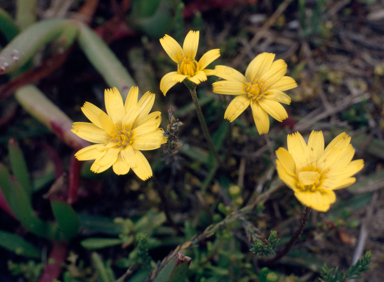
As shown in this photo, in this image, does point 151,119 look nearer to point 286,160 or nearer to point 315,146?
point 286,160

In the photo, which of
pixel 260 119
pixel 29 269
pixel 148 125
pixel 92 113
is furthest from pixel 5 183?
pixel 260 119

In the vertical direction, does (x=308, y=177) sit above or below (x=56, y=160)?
below

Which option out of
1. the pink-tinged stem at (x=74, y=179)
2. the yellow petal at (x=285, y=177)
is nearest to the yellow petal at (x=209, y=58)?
the yellow petal at (x=285, y=177)

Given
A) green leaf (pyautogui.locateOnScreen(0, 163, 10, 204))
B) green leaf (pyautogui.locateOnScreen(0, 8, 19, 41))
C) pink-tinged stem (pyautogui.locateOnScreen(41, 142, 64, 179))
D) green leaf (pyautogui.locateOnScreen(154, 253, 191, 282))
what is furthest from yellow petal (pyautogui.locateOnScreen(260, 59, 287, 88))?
green leaf (pyautogui.locateOnScreen(0, 8, 19, 41))

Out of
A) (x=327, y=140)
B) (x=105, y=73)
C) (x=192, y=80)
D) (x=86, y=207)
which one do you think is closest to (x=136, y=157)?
Result: (x=192, y=80)

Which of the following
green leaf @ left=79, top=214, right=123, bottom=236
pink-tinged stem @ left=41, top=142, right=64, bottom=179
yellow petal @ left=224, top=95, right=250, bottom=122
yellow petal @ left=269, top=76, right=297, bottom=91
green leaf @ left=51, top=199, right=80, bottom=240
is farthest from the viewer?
pink-tinged stem @ left=41, top=142, right=64, bottom=179

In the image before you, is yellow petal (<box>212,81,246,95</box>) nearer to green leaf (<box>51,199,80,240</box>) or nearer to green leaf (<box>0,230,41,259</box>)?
green leaf (<box>51,199,80,240</box>)

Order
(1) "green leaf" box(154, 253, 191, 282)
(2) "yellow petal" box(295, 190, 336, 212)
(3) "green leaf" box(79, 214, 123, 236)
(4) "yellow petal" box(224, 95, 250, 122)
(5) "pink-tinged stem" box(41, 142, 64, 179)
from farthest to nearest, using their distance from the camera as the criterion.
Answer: (5) "pink-tinged stem" box(41, 142, 64, 179), (3) "green leaf" box(79, 214, 123, 236), (4) "yellow petal" box(224, 95, 250, 122), (1) "green leaf" box(154, 253, 191, 282), (2) "yellow petal" box(295, 190, 336, 212)
